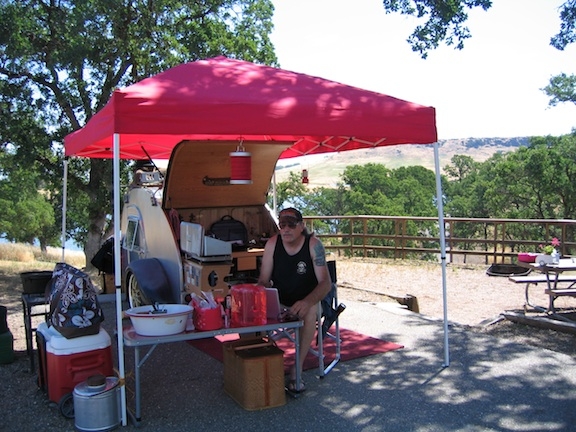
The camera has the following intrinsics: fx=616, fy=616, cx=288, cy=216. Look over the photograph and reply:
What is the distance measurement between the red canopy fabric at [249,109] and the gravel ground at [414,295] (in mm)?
2053

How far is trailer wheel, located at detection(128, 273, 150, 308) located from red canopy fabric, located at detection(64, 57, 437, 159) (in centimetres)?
171

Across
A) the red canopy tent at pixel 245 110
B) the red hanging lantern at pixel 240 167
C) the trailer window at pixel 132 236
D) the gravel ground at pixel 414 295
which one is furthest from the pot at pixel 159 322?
the trailer window at pixel 132 236

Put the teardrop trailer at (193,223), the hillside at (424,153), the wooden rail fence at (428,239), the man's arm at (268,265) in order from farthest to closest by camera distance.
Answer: the hillside at (424,153) → the wooden rail fence at (428,239) → the teardrop trailer at (193,223) → the man's arm at (268,265)

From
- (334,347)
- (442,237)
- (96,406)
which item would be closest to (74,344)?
(96,406)

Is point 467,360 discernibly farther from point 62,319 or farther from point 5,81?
point 5,81

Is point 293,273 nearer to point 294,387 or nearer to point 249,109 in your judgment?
point 294,387

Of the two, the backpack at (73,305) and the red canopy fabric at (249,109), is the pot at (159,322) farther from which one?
the red canopy fabric at (249,109)

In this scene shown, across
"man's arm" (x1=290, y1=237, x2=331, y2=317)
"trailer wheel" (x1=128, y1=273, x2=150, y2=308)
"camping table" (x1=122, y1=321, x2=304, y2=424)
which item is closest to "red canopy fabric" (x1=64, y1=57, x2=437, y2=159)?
"man's arm" (x1=290, y1=237, x2=331, y2=317)

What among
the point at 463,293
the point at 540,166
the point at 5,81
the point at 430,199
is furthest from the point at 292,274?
the point at 430,199

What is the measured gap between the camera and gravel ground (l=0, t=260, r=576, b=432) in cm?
475

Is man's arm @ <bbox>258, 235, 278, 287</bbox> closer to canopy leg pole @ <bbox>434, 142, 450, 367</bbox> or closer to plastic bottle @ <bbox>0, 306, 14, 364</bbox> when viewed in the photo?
canopy leg pole @ <bbox>434, 142, 450, 367</bbox>

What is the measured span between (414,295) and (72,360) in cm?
671

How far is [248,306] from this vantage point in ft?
14.4

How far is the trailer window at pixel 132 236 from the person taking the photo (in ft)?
23.7
